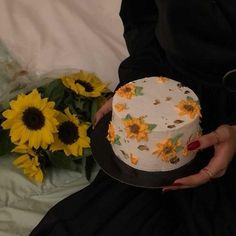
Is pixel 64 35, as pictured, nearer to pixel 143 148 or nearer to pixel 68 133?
pixel 68 133

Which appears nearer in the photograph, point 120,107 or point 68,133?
point 120,107

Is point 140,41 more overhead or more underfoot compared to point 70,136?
more overhead

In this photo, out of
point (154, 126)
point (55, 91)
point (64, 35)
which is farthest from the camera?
point (64, 35)

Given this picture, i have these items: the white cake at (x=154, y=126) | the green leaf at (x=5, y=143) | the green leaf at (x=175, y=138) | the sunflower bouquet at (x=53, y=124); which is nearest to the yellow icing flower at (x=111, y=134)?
the white cake at (x=154, y=126)

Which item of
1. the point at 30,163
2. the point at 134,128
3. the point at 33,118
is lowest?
the point at 30,163

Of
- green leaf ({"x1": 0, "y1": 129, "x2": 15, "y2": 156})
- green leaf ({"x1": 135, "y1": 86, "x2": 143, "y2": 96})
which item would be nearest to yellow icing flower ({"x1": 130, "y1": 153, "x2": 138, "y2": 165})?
green leaf ({"x1": 135, "y1": 86, "x2": 143, "y2": 96})

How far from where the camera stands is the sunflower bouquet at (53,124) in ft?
3.18

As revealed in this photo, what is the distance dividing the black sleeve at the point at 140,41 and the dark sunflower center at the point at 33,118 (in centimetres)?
18

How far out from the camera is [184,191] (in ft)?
2.71

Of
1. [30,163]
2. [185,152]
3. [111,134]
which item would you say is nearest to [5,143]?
[30,163]

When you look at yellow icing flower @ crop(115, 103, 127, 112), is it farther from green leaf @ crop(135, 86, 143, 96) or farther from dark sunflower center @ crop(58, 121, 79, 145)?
dark sunflower center @ crop(58, 121, 79, 145)

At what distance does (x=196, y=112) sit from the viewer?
0.74 m

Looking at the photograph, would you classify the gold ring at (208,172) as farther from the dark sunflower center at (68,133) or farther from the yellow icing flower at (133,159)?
the dark sunflower center at (68,133)

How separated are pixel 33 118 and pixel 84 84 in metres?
0.17
